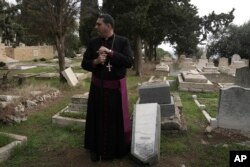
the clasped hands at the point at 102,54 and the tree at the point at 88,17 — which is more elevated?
the tree at the point at 88,17

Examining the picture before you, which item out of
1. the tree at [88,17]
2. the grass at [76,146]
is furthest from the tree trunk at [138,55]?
the grass at [76,146]

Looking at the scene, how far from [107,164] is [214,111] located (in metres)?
4.71

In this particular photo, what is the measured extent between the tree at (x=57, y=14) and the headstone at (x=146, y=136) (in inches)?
341

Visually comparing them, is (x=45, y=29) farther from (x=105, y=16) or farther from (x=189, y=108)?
(x=105, y=16)

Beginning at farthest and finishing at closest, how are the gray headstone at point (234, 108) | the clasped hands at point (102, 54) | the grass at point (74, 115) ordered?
the grass at point (74, 115) < the gray headstone at point (234, 108) < the clasped hands at point (102, 54)

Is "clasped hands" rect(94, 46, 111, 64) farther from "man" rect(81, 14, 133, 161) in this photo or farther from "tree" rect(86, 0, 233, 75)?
"tree" rect(86, 0, 233, 75)

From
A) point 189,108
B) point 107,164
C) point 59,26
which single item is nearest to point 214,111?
point 189,108

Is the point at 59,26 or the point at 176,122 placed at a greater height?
the point at 59,26

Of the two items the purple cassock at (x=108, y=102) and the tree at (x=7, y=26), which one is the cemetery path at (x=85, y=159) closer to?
the purple cassock at (x=108, y=102)

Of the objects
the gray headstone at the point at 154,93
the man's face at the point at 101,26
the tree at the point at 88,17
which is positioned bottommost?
the gray headstone at the point at 154,93

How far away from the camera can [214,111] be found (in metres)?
8.73

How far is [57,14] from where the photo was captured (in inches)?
535

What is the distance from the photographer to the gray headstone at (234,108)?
262 inches

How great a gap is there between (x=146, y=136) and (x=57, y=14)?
10.1m
